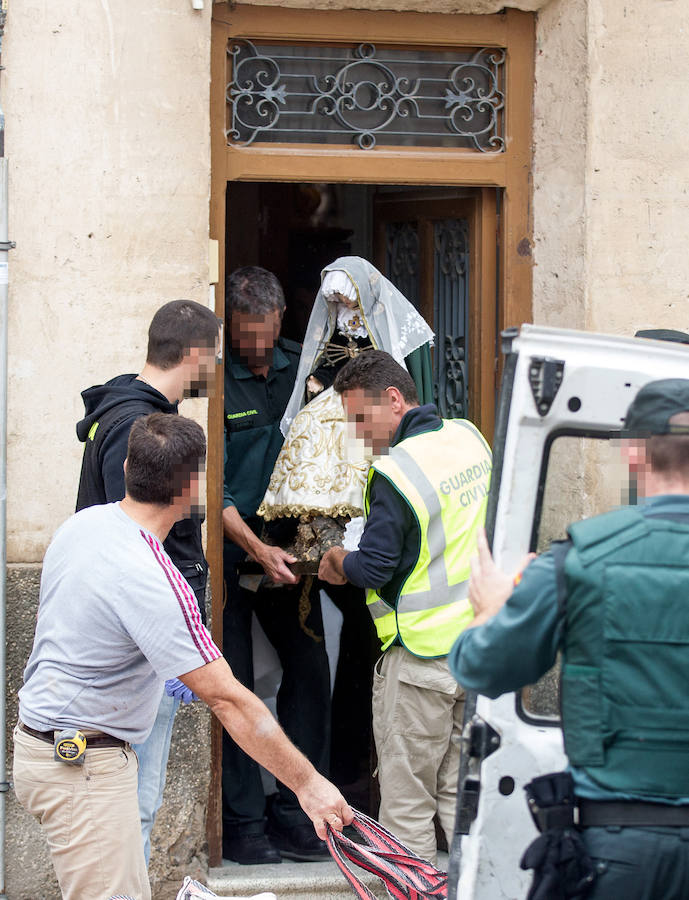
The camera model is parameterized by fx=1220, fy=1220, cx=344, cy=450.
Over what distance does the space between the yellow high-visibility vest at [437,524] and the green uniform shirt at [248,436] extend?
1.11 meters

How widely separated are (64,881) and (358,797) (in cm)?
248

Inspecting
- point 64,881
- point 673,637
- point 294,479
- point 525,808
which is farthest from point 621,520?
point 294,479

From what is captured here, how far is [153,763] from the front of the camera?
151 inches

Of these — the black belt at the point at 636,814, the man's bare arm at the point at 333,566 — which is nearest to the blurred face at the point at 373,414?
the man's bare arm at the point at 333,566

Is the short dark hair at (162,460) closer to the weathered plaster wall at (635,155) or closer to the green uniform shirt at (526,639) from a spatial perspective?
the green uniform shirt at (526,639)

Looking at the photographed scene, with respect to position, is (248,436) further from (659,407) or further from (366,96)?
(659,407)

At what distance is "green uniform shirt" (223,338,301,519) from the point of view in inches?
199

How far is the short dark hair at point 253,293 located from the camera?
4998 mm

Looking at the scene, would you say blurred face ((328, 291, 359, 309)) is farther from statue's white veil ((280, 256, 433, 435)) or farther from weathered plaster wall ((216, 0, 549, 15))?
weathered plaster wall ((216, 0, 549, 15))

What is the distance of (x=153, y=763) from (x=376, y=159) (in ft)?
8.34

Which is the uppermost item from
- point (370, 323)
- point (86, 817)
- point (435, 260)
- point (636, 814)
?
point (435, 260)

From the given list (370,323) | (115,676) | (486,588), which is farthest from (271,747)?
(370,323)

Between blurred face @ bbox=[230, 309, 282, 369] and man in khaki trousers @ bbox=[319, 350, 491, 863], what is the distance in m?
0.81

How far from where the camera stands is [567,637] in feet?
7.58
